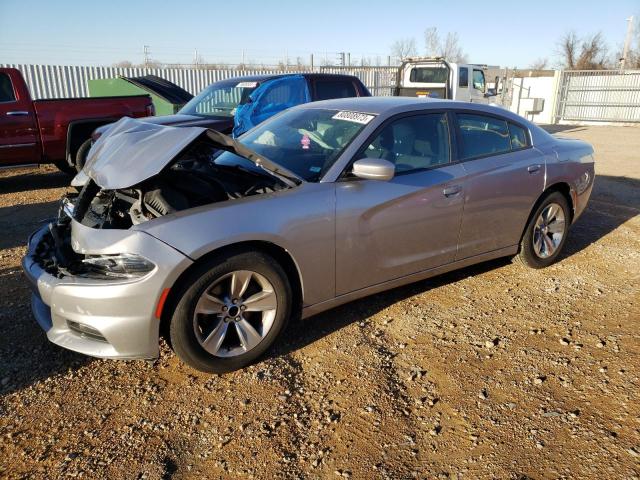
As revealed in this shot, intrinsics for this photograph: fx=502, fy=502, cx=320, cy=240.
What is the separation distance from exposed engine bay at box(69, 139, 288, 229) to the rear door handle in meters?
1.28

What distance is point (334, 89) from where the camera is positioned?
886 cm

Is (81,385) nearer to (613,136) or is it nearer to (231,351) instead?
(231,351)

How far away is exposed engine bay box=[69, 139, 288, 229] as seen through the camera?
3.09 meters

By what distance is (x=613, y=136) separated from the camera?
17641mm

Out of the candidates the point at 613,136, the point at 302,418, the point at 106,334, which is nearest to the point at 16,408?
the point at 106,334

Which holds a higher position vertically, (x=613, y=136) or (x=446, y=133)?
(x=446, y=133)

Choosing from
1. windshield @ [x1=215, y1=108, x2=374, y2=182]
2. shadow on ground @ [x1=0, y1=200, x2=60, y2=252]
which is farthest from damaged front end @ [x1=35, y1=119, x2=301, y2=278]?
shadow on ground @ [x1=0, y1=200, x2=60, y2=252]

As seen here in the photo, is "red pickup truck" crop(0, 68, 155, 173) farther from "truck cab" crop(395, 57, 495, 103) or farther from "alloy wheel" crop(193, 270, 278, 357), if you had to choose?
"truck cab" crop(395, 57, 495, 103)

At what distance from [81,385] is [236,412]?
38.4 inches

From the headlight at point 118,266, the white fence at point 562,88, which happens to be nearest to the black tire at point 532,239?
the headlight at point 118,266

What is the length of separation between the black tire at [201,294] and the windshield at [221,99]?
5.88 m

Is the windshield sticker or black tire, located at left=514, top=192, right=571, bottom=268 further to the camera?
black tire, located at left=514, top=192, right=571, bottom=268

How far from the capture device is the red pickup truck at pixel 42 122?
7969 millimetres

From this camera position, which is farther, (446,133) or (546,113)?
(546,113)
